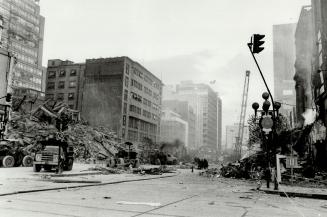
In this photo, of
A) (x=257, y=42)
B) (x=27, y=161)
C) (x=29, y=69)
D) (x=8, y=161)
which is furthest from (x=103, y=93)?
(x=257, y=42)

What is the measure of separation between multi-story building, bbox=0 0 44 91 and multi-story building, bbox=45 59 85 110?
1767 centimetres

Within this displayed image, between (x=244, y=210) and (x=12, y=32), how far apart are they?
125095 millimetres

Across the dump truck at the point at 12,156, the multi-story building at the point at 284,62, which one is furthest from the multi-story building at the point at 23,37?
the dump truck at the point at 12,156

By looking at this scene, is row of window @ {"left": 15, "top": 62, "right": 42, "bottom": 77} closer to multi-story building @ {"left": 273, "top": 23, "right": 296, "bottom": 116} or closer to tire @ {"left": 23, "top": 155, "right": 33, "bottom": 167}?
multi-story building @ {"left": 273, "top": 23, "right": 296, "bottom": 116}

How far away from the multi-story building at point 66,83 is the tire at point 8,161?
2613 inches

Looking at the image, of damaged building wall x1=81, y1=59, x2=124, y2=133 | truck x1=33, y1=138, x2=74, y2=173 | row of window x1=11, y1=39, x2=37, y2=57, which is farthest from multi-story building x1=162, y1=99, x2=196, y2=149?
truck x1=33, y1=138, x2=74, y2=173

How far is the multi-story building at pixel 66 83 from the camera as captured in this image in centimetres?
9762

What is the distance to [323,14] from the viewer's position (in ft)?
110

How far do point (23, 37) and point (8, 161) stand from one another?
346 ft

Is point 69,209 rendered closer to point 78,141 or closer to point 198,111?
point 78,141

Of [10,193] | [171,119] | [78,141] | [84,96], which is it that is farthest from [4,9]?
[10,193]

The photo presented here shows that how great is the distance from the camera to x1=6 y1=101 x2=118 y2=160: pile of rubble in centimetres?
4338

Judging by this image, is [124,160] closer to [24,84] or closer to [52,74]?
[52,74]

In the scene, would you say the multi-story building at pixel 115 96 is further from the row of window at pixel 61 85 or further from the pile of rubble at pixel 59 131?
the pile of rubble at pixel 59 131
